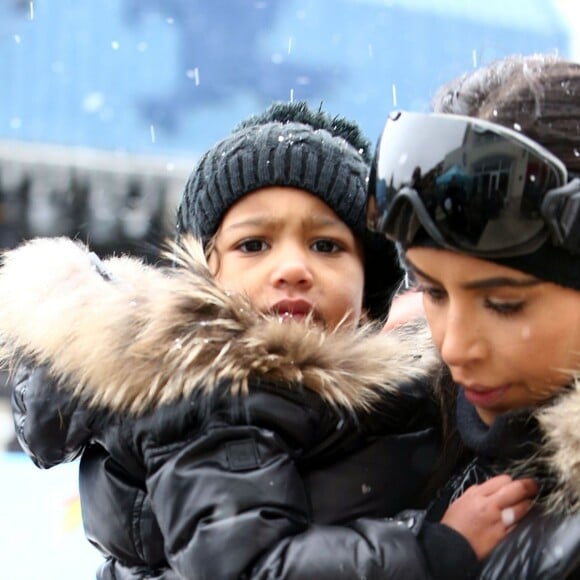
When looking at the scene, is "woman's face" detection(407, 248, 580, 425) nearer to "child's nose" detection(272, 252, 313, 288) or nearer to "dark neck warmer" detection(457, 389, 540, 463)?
"dark neck warmer" detection(457, 389, 540, 463)

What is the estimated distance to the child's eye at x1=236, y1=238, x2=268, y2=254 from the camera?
1.81 metres

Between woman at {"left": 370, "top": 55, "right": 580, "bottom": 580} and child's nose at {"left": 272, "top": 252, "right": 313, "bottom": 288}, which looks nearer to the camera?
woman at {"left": 370, "top": 55, "right": 580, "bottom": 580}

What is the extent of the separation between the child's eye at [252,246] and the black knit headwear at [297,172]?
0.09 metres

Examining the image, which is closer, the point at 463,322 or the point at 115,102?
the point at 463,322

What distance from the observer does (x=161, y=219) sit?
8.56 meters

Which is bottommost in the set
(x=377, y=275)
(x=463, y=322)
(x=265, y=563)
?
(x=265, y=563)

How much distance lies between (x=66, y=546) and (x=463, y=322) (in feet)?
11.0

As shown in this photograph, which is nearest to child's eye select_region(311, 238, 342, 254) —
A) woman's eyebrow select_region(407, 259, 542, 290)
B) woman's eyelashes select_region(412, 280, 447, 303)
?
woman's eyelashes select_region(412, 280, 447, 303)

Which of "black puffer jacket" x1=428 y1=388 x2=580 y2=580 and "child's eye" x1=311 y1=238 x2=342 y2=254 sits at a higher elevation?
"child's eye" x1=311 y1=238 x2=342 y2=254

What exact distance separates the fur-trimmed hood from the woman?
207mm

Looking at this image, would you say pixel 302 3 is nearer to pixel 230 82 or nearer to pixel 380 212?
pixel 230 82

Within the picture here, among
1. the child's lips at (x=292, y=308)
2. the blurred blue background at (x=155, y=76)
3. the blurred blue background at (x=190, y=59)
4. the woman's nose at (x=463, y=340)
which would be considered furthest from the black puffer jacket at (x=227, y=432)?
the blurred blue background at (x=190, y=59)

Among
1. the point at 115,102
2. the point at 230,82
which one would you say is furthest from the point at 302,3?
the point at 115,102

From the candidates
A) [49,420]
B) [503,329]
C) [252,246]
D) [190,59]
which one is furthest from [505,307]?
[190,59]
